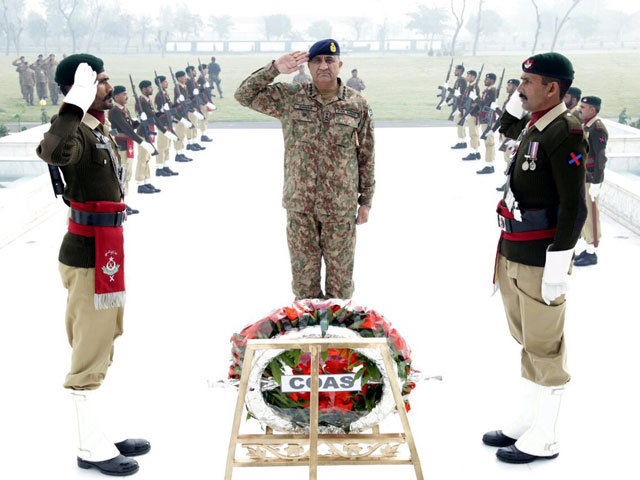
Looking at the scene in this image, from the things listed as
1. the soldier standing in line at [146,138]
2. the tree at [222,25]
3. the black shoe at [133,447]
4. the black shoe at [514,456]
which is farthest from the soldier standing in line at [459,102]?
the tree at [222,25]

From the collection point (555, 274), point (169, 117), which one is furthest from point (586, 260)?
point (169, 117)

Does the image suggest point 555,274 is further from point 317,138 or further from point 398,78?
point 398,78

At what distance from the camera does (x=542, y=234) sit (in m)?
3.61

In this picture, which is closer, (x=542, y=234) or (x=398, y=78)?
(x=542, y=234)

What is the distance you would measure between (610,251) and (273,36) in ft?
149

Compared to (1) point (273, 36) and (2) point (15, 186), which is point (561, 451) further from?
(1) point (273, 36)

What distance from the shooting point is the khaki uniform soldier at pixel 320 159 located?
4.39 m

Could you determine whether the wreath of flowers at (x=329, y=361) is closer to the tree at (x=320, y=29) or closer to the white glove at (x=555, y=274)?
the white glove at (x=555, y=274)

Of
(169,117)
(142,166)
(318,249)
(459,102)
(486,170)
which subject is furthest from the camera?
(459,102)

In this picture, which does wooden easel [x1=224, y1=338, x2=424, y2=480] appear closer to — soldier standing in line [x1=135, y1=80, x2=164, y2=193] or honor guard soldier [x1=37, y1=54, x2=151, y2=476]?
honor guard soldier [x1=37, y1=54, x2=151, y2=476]

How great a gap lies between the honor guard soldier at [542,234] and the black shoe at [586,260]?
3609mm

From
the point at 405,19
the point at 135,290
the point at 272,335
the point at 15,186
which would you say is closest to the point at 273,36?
the point at 405,19

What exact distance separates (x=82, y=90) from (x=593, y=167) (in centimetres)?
493

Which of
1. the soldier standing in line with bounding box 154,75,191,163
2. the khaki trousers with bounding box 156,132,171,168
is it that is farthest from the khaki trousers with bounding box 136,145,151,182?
the khaki trousers with bounding box 156,132,171,168
